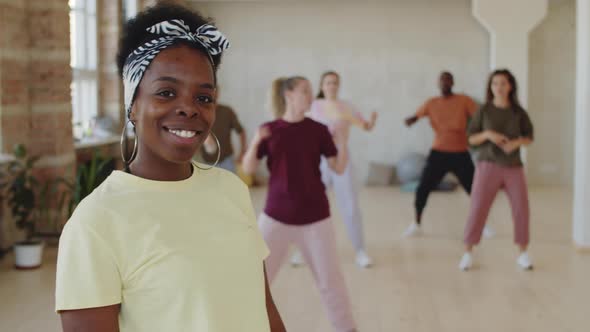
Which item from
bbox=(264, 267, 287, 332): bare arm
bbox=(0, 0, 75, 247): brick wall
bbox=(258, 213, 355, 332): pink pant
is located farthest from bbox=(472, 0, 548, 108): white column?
bbox=(264, 267, 287, 332): bare arm

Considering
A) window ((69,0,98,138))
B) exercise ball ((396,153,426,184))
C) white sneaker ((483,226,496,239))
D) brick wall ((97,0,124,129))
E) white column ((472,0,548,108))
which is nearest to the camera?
white sneaker ((483,226,496,239))

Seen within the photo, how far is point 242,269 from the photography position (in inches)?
50.1

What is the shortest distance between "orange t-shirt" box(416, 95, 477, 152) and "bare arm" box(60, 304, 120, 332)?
581cm

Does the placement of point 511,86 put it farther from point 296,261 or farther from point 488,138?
point 296,261

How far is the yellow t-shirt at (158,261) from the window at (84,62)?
7511mm

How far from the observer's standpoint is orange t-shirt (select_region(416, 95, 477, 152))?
6648mm

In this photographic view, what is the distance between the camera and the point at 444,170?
22.0ft

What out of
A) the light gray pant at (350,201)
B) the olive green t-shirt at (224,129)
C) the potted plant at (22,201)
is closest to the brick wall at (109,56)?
the olive green t-shirt at (224,129)

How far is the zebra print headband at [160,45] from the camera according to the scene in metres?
1.23

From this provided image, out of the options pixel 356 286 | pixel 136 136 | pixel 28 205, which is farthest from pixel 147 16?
pixel 28 205

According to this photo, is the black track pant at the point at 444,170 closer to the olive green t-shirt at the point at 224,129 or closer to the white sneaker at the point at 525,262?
the white sneaker at the point at 525,262

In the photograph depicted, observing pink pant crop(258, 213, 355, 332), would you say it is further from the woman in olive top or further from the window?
the window

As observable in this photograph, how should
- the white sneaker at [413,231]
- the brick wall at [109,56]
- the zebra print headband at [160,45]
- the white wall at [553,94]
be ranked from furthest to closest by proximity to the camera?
the white wall at [553,94], the brick wall at [109,56], the white sneaker at [413,231], the zebra print headband at [160,45]

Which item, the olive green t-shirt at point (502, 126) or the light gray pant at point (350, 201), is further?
the light gray pant at point (350, 201)
